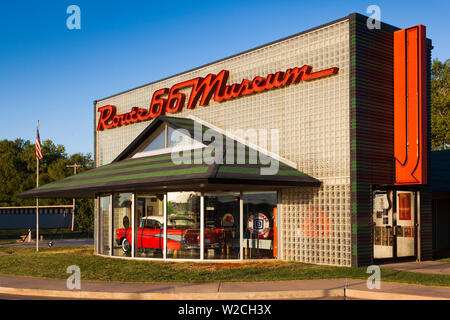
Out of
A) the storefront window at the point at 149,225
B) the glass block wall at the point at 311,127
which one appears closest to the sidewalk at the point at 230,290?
the glass block wall at the point at 311,127

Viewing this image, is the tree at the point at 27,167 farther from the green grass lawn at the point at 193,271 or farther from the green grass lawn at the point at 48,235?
the green grass lawn at the point at 193,271

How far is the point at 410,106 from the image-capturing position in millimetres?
17922

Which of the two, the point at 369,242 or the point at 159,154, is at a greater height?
the point at 159,154

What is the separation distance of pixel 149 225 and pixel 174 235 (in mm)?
1434

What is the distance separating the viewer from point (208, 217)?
19562 millimetres

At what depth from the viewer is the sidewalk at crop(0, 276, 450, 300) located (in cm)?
1212

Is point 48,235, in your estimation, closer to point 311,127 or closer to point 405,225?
point 311,127

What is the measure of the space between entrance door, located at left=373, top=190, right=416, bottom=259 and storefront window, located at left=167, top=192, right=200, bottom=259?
6347 millimetres

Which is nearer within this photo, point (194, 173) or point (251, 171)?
point (194, 173)

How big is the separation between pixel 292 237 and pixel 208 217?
3.11 m

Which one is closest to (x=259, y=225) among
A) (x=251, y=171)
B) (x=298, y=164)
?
(x=251, y=171)
